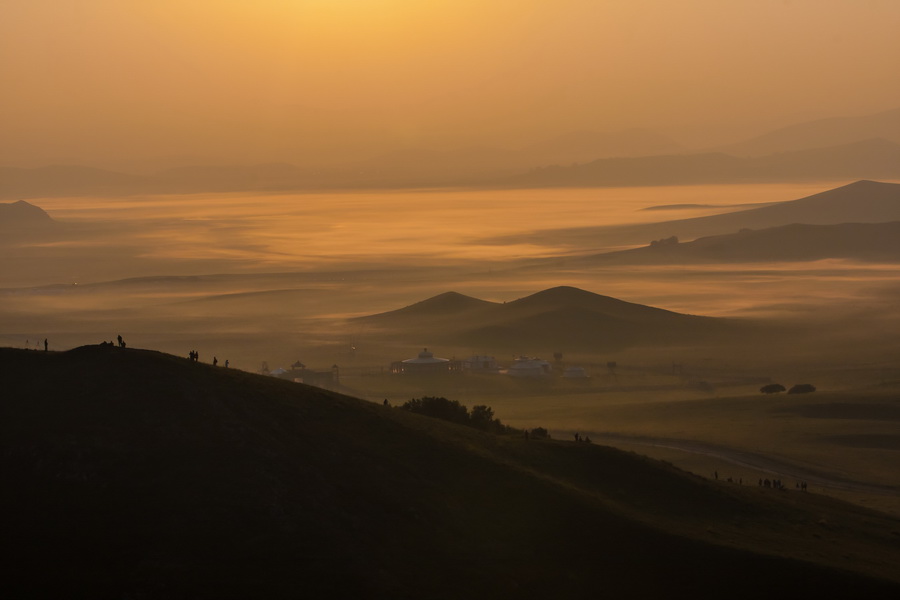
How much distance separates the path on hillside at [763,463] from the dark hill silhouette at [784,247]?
11356 centimetres

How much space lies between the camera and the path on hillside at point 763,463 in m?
43.8

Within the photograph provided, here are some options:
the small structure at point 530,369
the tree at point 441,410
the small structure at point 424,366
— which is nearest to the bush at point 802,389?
the small structure at point 530,369

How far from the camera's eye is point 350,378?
7275 cm

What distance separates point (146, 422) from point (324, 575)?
683 centimetres

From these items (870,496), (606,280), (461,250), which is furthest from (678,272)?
(870,496)

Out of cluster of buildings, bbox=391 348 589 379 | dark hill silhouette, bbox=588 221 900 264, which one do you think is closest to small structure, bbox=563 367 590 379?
cluster of buildings, bbox=391 348 589 379

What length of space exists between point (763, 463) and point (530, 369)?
29.3 meters

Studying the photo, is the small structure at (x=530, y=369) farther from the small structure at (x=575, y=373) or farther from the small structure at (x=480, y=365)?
the small structure at (x=575, y=373)

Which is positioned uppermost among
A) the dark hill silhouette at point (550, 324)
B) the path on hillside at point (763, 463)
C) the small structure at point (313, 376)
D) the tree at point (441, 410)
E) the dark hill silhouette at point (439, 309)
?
the dark hill silhouette at point (439, 309)

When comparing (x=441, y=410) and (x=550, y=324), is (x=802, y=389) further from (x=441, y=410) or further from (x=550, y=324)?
(x=550, y=324)

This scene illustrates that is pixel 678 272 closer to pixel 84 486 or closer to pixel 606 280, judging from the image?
pixel 606 280

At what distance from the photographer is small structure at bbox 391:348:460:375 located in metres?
74.5

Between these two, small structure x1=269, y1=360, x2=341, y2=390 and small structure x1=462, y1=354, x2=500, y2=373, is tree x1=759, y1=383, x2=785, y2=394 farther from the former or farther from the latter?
small structure x1=269, y1=360, x2=341, y2=390

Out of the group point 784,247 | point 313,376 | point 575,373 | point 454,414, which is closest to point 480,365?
point 575,373
